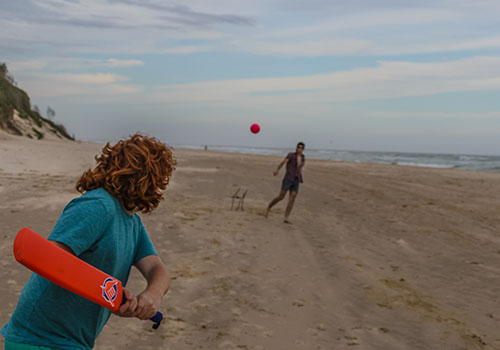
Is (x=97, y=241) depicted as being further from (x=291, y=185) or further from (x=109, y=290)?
(x=291, y=185)

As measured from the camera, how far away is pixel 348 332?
475 centimetres

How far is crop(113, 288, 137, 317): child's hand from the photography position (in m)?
1.61

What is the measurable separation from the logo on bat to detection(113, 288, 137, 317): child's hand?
6 cm

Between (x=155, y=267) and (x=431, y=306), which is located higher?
(x=155, y=267)

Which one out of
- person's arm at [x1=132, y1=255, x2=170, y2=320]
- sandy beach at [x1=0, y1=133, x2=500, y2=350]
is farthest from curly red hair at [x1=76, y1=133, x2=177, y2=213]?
sandy beach at [x1=0, y1=133, x2=500, y2=350]

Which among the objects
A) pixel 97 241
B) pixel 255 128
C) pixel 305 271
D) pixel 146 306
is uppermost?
pixel 255 128

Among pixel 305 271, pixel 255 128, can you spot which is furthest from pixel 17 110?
pixel 305 271

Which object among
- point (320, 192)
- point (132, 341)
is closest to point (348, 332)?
point (132, 341)

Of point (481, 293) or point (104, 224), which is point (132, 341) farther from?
point (481, 293)

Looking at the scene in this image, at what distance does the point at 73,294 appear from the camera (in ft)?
5.71

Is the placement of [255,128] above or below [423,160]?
above

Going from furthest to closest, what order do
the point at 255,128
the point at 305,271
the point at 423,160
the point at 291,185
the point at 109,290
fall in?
the point at 423,160, the point at 255,128, the point at 291,185, the point at 305,271, the point at 109,290

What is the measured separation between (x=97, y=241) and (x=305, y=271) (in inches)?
210

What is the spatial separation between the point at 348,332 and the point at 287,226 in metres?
5.50
